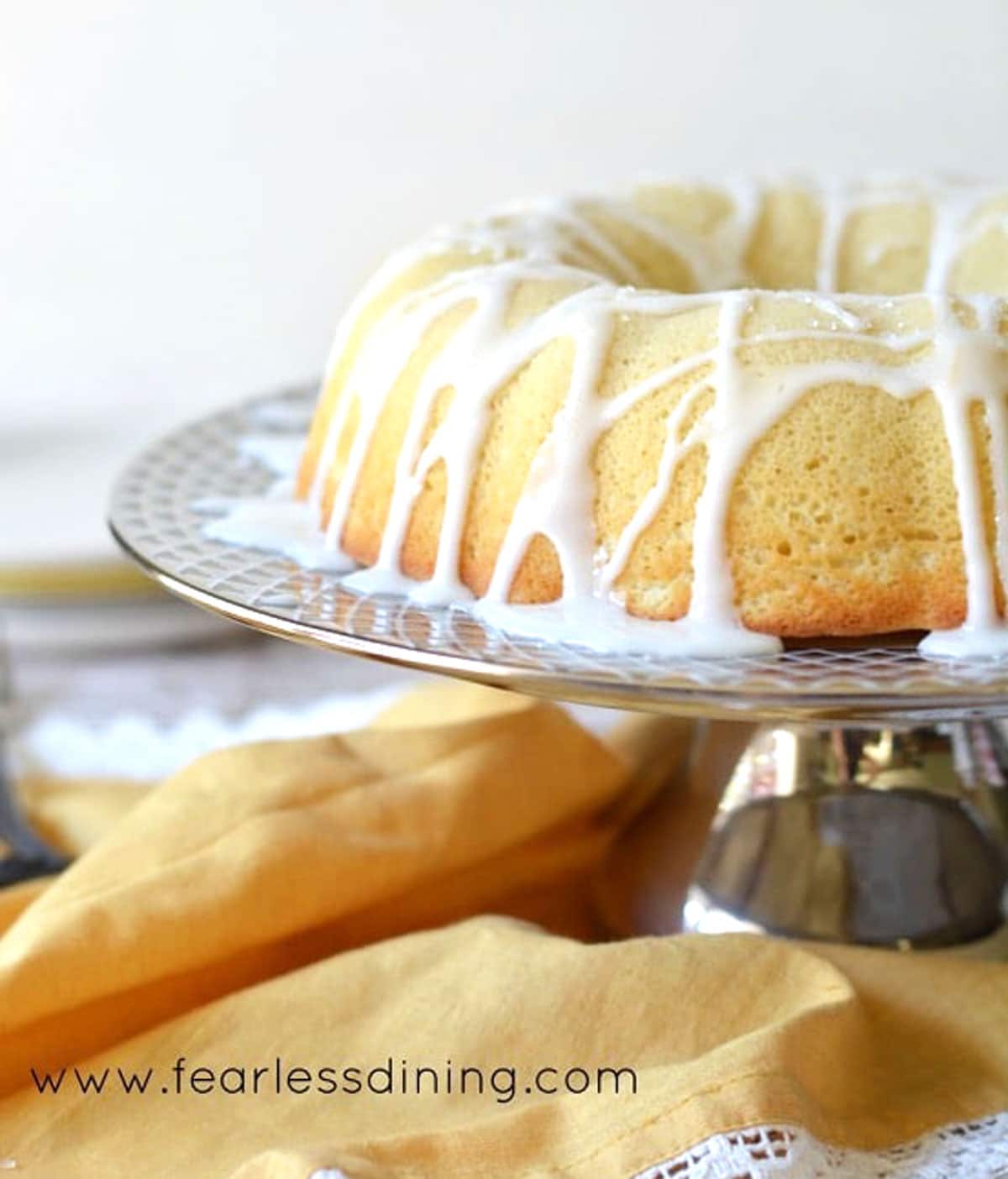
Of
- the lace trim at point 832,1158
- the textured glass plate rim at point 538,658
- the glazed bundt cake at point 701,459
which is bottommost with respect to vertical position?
the lace trim at point 832,1158

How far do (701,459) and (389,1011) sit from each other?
30 cm

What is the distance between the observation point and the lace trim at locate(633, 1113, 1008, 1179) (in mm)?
714

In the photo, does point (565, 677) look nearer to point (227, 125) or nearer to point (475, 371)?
point (475, 371)

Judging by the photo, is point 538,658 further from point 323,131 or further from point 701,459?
point 323,131

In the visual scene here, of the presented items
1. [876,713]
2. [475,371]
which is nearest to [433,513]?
[475,371]

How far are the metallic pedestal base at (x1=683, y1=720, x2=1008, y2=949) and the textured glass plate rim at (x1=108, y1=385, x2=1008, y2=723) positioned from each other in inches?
6.1

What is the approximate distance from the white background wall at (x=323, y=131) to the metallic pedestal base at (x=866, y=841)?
36.6 inches

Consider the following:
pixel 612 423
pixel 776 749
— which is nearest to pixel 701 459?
pixel 612 423

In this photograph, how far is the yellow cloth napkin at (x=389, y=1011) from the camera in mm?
750

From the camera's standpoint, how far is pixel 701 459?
0.87 meters

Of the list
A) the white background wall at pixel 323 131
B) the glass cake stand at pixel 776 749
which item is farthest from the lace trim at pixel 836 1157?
the white background wall at pixel 323 131

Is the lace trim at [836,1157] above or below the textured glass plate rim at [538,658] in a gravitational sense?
below

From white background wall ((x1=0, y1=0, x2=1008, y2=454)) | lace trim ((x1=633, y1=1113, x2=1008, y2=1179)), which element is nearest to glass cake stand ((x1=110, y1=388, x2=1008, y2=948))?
lace trim ((x1=633, y1=1113, x2=1008, y2=1179))

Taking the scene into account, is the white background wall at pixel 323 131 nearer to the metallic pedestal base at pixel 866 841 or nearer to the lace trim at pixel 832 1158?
the metallic pedestal base at pixel 866 841
